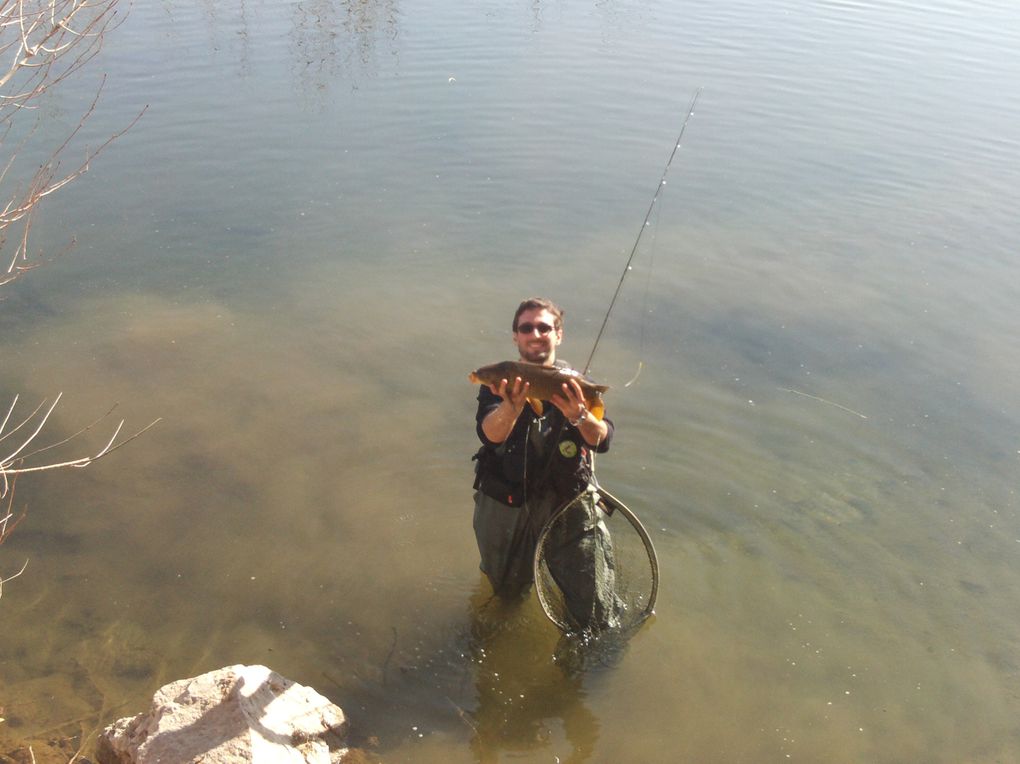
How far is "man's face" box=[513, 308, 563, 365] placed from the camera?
479cm

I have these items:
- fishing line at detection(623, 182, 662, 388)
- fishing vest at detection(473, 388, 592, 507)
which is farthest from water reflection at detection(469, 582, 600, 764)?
fishing line at detection(623, 182, 662, 388)

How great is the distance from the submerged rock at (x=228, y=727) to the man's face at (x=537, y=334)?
195 cm

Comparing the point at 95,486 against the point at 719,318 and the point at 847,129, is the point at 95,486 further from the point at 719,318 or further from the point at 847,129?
the point at 847,129

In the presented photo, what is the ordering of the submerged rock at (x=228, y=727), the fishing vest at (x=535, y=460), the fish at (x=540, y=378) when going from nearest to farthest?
the submerged rock at (x=228, y=727) → the fish at (x=540, y=378) → the fishing vest at (x=535, y=460)

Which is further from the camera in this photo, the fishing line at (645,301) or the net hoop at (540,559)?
the fishing line at (645,301)

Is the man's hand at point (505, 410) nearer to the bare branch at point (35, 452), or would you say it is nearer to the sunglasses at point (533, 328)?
the sunglasses at point (533, 328)

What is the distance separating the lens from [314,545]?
6418 millimetres

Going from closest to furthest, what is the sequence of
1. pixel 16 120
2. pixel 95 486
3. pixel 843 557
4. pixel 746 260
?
pixel 843 557
pixel 95 486
pixel 746 260
pixel 16 120

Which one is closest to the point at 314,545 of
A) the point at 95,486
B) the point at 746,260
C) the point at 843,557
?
the point at 95,486

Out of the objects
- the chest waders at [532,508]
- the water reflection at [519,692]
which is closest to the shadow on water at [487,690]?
the water reflection at [519,692]

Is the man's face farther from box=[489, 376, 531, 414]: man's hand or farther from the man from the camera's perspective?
box=[489, 376, 531, 414]: man's hand

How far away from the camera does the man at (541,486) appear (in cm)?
480

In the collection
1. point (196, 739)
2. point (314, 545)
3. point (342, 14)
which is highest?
point (342, 14)

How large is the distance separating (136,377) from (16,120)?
6139mm
